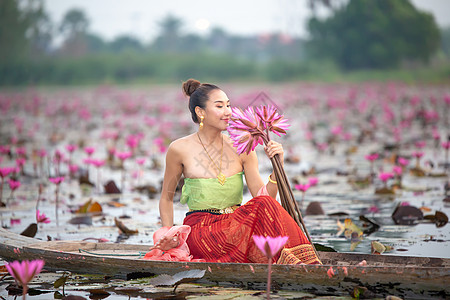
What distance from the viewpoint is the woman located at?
3.43m

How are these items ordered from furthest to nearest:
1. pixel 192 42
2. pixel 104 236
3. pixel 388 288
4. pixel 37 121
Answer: pixel 192 42 → pixel 37 121 → pixel 104 236 → pixel 388 288

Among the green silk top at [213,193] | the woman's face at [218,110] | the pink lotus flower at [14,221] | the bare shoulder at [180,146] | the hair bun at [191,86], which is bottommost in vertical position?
the pink lotus flower at [14,221]

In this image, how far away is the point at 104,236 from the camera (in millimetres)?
5020

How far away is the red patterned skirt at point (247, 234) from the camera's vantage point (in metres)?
3.36

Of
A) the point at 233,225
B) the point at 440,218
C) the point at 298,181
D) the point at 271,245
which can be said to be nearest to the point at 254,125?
the point at 233,225

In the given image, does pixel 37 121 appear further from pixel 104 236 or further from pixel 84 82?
pixel 84 82

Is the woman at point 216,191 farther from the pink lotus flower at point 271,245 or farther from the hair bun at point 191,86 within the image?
the pink lotus flower at point 271,245

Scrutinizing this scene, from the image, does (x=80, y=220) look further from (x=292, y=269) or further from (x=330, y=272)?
(x=330, y=272)

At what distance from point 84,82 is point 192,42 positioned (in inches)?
483

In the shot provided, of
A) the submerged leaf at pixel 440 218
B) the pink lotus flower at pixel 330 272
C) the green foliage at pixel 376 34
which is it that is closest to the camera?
the pink lotus flower at pixel 330 272

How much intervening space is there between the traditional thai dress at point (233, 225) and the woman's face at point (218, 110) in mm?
322

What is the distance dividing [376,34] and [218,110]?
23.2m

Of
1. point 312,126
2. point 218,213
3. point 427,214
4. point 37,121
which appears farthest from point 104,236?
point 37,121

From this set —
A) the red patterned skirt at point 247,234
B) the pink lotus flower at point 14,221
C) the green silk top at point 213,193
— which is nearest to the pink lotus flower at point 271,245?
the red patterned skirt at point 247,234
